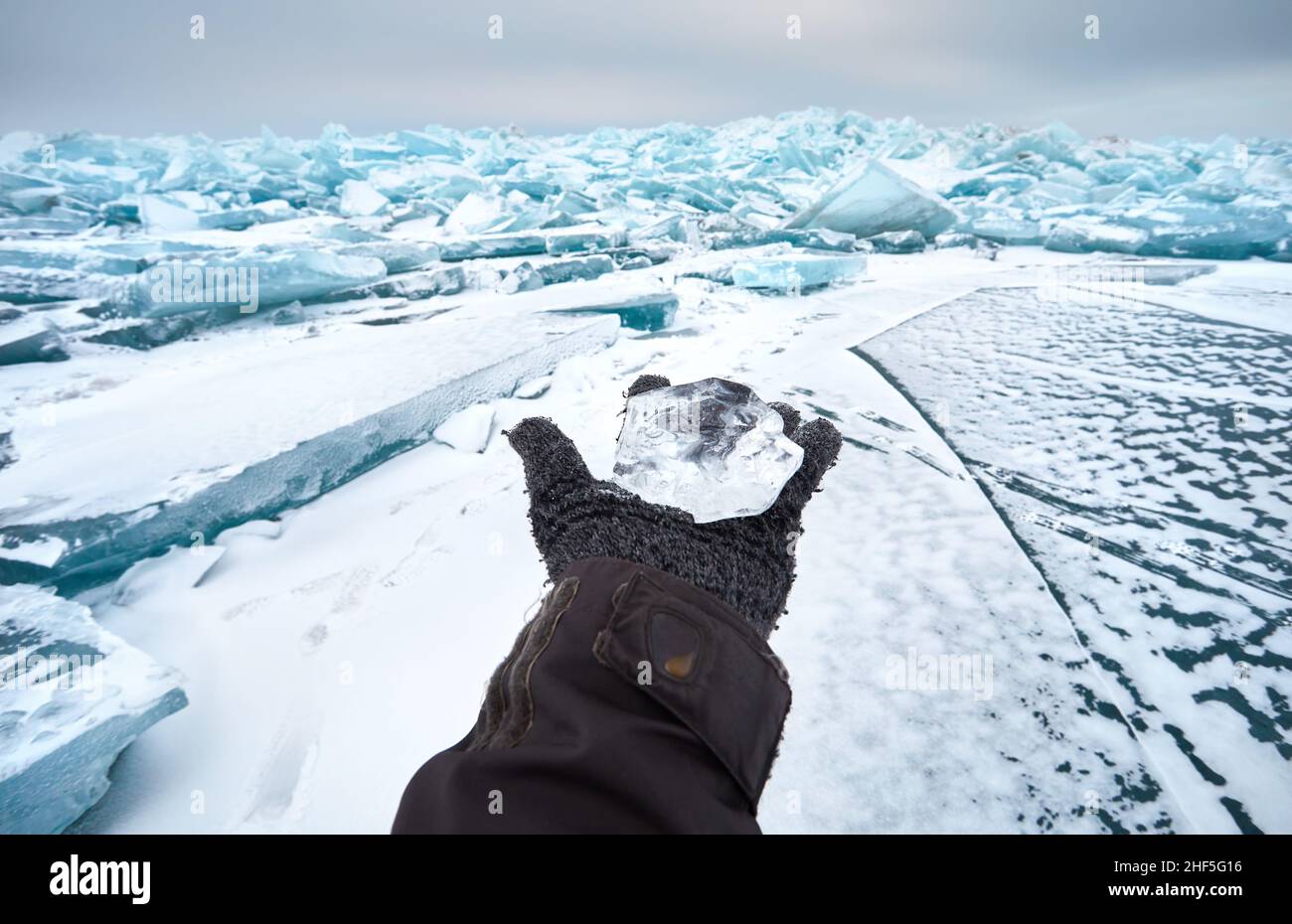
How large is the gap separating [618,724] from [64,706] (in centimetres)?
105

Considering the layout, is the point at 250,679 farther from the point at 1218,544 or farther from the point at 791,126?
the point at 791,126

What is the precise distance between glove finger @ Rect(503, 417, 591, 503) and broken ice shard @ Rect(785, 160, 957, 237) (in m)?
5.76

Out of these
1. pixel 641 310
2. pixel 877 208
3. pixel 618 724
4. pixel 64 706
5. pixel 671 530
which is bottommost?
pixel 64 706

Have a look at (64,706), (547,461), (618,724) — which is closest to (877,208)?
(547,461)

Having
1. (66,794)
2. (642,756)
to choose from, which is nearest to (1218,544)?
(642,756)

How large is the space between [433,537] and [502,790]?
3.67ft

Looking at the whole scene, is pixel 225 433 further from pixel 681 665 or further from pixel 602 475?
pixel 681 665

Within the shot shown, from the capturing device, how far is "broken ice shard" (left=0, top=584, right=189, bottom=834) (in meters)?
0.92

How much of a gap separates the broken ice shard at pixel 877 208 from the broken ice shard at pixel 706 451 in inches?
219

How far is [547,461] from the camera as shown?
114 cm

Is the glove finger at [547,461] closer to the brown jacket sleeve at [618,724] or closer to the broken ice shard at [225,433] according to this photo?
the brown jacket sleeve at [618,724]

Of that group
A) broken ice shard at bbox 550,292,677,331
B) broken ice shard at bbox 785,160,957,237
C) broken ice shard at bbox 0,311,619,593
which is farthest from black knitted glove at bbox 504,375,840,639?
broken ice shard at bbox 785,160,957,237
